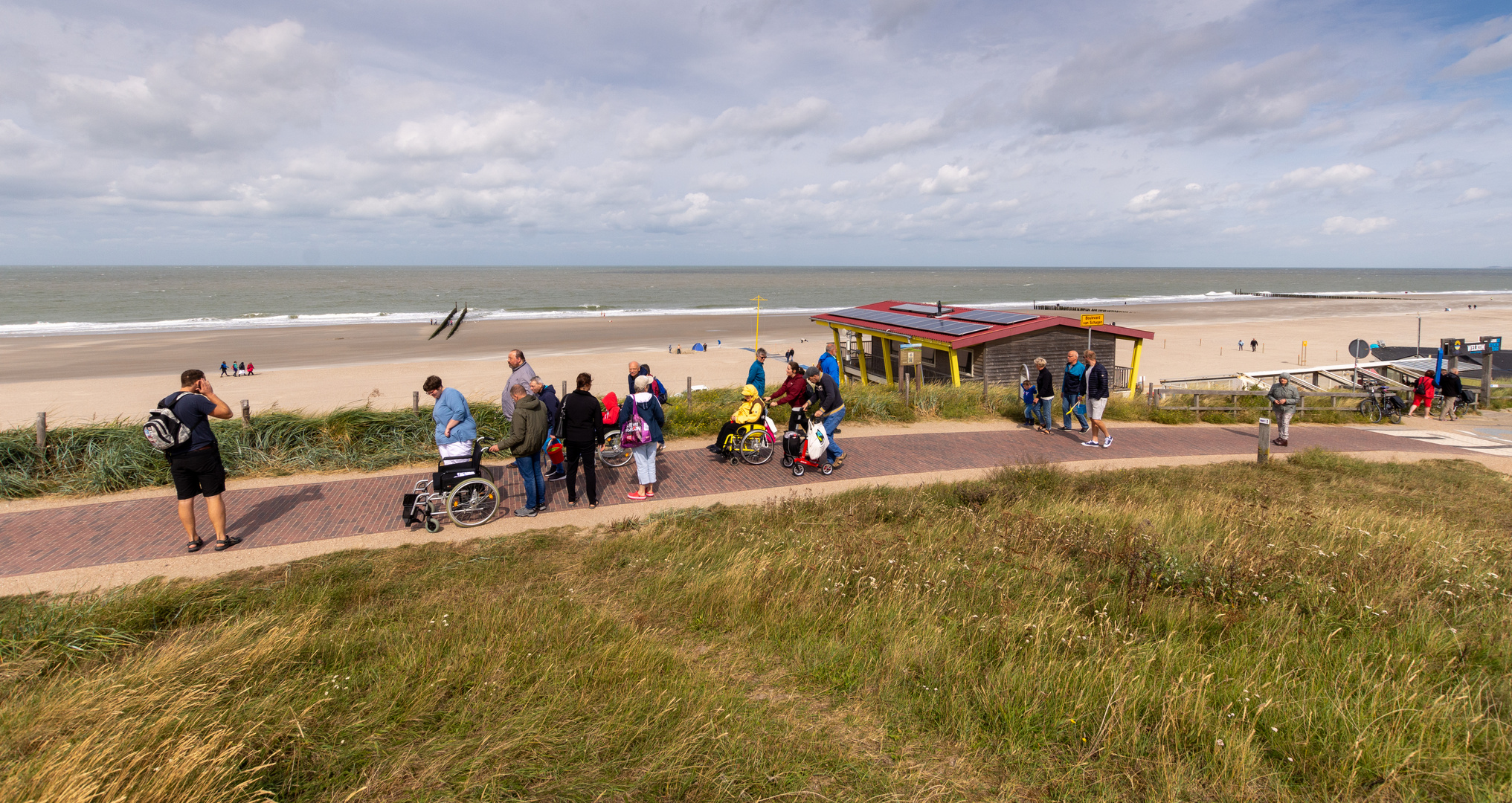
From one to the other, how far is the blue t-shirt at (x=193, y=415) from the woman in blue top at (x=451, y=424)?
6.12ft

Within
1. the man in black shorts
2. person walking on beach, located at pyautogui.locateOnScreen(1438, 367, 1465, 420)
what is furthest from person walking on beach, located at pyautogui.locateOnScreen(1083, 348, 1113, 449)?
the man in black shorts

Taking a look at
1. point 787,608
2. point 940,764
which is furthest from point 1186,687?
point 787,608

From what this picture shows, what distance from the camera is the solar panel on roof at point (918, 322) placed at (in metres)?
19.3

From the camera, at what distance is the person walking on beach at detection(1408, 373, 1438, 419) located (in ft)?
55.8

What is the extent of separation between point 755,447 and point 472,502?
3.99 metres

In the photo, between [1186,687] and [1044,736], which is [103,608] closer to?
[1044,736]

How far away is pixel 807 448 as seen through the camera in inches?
391

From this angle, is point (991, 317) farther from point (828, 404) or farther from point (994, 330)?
point (828, 404)

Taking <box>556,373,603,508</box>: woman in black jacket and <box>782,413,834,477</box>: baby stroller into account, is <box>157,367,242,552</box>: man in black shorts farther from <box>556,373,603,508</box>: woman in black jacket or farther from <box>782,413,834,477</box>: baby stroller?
<box>782,413,834,477</box>: baby stroller

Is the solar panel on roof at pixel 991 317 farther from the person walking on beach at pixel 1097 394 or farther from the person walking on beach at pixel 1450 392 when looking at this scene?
the person walking on beach at pixel 1450 392

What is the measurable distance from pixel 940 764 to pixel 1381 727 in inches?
85.3

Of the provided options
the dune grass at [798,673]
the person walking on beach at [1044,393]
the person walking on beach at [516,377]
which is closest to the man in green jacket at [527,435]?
the person walking on beach at [516,377]

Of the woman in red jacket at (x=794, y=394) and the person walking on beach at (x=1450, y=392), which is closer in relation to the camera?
the woman in red jacket at (x=794, y=394)

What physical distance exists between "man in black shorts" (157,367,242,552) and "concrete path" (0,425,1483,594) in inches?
14.2
